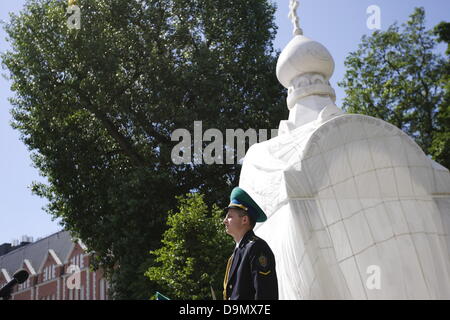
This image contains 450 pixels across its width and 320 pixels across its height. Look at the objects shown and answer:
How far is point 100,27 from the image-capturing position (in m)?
19.6

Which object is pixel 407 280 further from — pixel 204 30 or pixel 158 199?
pixel 204 30

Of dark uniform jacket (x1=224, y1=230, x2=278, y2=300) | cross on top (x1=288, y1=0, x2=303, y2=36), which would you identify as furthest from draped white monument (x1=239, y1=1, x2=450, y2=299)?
dark uniform jacket (x1=224, y1=230, x2=278, y2=300)

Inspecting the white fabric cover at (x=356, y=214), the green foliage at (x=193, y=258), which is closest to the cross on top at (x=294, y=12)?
the white fabric cover at (x=356, y=214)

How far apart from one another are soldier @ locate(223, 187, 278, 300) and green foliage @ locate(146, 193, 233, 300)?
28.6 feet

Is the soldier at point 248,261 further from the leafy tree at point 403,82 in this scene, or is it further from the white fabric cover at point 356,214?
the leafy tree at point 403,82

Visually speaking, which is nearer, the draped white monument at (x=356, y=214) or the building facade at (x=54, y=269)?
the draped white monument at (x=356, y=214)

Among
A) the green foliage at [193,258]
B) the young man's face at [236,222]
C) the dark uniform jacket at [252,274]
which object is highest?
the green foliage at [193,258]

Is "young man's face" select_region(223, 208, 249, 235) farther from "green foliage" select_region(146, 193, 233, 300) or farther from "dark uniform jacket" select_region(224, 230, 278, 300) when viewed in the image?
"green foliage" select_region(146, 193, 233, 300)

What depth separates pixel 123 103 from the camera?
18953 mm

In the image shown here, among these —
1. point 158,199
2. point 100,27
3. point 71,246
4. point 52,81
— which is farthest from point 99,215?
point 71,246

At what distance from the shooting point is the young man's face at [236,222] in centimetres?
396

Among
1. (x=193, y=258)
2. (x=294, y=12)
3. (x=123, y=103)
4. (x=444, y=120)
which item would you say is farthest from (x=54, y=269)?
(x=294, y=12)

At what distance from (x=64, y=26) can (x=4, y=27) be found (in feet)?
10.1

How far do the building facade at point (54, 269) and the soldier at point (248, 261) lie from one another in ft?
117
